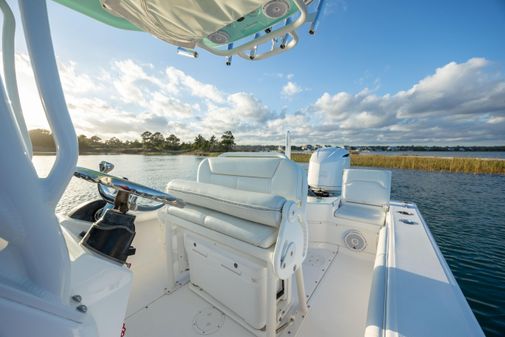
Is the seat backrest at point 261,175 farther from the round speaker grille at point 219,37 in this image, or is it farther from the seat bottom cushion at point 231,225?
the round speaker grille at point 219,37

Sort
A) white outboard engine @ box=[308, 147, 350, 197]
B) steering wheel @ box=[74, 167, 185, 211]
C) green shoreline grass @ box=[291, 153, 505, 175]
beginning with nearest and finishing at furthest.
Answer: steering wheel @ box=[74, 167, 185, 211], white outboard engine @ box=[308, 147, 350, 197], green shoreline grass @ box=[291, 153, 505, 175]

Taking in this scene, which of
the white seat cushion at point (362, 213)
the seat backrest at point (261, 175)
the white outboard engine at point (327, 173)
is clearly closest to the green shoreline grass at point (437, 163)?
the white outboard engine at point (327, 173)

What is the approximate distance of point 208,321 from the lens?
1496mm

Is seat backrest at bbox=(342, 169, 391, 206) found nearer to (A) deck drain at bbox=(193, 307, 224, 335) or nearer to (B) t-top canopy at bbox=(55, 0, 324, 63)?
(B) t-top canopy at bbox=(55, 0, 324, 63)

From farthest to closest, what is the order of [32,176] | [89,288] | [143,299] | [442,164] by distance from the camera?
[442,164] < [143,299] < [89,288] < [32,176]

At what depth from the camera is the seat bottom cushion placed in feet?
3.69

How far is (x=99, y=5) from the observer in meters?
1.01

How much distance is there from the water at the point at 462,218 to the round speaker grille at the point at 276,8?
3.69 ft

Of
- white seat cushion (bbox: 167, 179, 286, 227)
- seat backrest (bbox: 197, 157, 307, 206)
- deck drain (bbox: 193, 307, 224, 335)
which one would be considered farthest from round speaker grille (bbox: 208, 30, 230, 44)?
deck drain (bbox: 193, 307, 224, 335)

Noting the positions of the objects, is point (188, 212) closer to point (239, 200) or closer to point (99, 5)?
point (239, 200)

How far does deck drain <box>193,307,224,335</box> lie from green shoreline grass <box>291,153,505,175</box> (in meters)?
10.2

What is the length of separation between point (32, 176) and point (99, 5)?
109cm

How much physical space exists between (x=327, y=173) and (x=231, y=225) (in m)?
2.55

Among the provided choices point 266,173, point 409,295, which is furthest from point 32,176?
point 409,295
